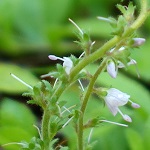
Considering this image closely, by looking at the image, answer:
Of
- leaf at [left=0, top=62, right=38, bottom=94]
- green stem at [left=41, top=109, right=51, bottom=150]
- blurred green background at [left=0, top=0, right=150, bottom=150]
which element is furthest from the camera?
leaf at [left=0, top=62, right=38, bottom=94]

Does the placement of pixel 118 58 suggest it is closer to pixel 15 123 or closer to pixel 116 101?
pixel 116 101

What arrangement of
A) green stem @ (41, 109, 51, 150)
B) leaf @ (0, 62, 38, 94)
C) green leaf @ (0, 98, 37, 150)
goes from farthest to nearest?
leaf @ (0, 62, 38, 94) → green leaf @ (0, 98, 37, 150) → green stem @ (41, 109, 51, 150)

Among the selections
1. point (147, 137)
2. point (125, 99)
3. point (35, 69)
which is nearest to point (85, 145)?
point (125, 99)

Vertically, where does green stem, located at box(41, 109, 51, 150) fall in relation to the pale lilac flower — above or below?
below

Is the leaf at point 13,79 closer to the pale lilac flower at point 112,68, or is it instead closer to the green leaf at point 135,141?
the green leaf at point 135,141

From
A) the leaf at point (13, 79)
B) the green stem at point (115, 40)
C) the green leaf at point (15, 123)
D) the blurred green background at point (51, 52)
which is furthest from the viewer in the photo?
the leaf at point (13, 79)

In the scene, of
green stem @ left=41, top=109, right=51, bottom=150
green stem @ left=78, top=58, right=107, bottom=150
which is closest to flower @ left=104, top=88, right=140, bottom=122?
green stem @ left=78, top=58, right=107, bottom=150

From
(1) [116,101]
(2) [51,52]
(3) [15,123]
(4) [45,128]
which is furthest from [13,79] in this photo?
(1) [116,101]

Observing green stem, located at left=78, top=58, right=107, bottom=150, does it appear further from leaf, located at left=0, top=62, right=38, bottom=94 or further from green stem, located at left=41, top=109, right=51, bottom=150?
leaf, located at left=0, top=62, right=38, bottom=94

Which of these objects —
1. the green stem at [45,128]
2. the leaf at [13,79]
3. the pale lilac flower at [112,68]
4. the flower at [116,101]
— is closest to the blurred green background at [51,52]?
the leaf at [13,79]
